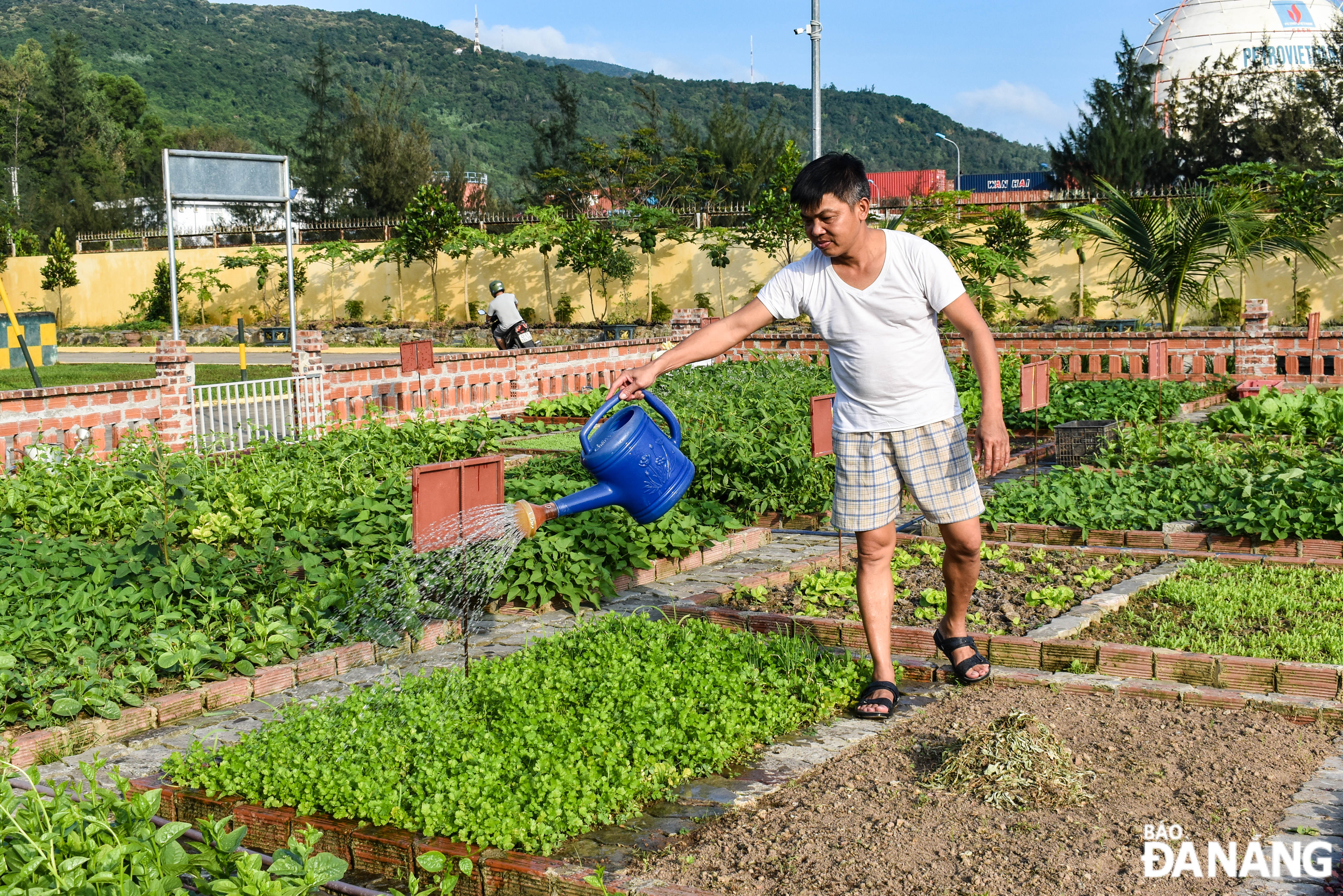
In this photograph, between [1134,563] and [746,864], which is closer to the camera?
[746,864]

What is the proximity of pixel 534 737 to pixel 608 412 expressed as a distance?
1.32 meters

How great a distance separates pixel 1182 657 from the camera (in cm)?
418

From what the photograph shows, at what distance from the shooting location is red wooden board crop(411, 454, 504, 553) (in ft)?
14.7

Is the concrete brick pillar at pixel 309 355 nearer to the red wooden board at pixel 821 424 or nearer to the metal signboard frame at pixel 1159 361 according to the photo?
the red wooden board at pixel 821 424

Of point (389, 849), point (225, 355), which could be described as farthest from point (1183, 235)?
point (225, 355)

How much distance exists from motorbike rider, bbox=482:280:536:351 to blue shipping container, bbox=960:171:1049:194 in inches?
1100

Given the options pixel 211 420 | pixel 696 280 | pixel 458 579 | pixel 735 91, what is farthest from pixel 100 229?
pixel 735 91

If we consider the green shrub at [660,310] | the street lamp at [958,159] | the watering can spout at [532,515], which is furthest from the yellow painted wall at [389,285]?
the watering can spout at [532,515]

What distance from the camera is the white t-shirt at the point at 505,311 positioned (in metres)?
14.7

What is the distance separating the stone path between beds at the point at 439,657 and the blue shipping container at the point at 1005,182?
3464 cm

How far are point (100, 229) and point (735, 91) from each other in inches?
2824

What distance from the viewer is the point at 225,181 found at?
1395 cm

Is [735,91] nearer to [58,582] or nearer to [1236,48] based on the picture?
[1236,48]

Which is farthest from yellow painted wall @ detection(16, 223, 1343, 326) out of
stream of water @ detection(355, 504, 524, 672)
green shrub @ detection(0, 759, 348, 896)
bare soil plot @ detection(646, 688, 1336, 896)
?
green shrub @ detection(0, 759, 348, 896)
